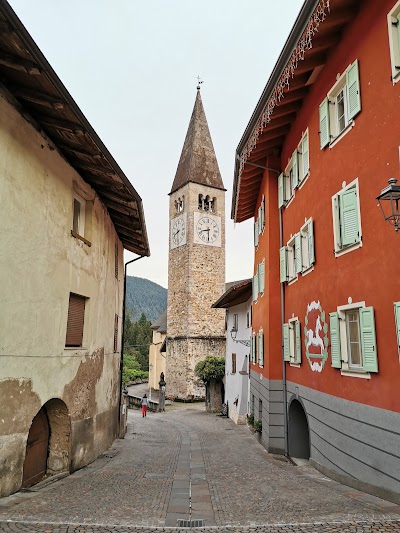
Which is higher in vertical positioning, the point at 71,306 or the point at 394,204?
the point at 394,204

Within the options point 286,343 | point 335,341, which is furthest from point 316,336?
point 286,343

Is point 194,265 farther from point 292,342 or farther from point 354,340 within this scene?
point 354,340

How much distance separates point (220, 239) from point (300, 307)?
4119 cm

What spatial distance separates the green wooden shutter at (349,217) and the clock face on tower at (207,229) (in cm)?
4235

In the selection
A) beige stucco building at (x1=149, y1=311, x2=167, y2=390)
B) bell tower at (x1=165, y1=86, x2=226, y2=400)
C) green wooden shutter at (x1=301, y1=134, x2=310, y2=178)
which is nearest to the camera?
green wooden shutter at (x1=301, y1=134, x2=310, y2=178)

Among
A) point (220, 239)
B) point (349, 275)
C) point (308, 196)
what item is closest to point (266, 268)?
point (308, 196)

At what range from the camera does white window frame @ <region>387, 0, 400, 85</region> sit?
6.51m

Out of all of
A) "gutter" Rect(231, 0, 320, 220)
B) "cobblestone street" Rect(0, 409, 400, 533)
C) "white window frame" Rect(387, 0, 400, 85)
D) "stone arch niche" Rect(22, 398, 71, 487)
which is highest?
"gutter" Rect(231, 0, 320, 220)

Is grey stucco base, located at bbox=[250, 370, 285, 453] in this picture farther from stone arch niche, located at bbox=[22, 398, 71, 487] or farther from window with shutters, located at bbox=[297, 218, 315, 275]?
stone arch niche, located at bbox=[22, 398, 71, 487]

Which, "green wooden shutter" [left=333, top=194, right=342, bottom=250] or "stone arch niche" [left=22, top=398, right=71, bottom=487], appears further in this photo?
"stone arch niche" [left=22, top=398, right=71, bottom=487]

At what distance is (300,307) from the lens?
11.3 meters

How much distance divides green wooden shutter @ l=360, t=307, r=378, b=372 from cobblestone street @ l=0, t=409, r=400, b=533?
1920 mm

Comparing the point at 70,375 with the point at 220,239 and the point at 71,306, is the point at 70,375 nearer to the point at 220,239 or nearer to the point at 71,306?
the point at 71,306

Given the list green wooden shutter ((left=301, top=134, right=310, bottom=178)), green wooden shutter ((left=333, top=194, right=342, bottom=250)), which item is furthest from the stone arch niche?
green wooden shutter ((left=301, top=134, right=310, bottom=178))
